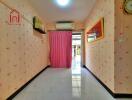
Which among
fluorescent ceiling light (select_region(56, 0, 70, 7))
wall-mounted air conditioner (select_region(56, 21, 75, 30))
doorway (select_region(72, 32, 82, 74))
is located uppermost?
fluorescent ceiling light (select_region(56, 0, 70, 7))

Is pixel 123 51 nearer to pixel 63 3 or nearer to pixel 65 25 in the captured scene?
pixel 63 3

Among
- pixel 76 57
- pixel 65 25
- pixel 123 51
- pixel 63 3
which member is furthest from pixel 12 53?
pixel 76 57

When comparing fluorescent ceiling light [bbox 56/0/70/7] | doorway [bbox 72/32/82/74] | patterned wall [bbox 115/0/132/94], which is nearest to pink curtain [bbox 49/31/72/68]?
doorway [bbox 72/32/82/74]

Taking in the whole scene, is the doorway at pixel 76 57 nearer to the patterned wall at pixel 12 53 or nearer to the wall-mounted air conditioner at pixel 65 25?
the wall-mounted air conditioner at pixel 65 25

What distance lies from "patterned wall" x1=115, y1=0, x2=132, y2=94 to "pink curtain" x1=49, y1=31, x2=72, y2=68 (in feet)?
16.5

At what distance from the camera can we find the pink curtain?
8.08 m

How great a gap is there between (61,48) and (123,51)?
5222 millimetres

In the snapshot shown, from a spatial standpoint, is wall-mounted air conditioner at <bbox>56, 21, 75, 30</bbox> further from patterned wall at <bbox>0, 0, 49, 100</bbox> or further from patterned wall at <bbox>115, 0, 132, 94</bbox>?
patterned wall at <bbox>115, 0, 132, 94</bbox>

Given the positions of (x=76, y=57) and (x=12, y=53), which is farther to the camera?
(x=76, y=57)

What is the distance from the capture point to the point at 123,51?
10.2ft

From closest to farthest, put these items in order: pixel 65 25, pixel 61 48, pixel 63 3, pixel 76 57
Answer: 1. pixel 63 3
2. pixel 65 25
3. pixel 61 48
4. pixel 76 57

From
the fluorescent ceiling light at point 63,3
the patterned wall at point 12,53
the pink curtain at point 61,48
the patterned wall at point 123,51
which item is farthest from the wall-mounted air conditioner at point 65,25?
the patterned wall at point 123,51

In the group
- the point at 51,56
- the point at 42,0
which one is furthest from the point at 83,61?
the point at 42,0

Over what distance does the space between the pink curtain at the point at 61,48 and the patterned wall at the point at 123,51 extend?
5.02 meters
